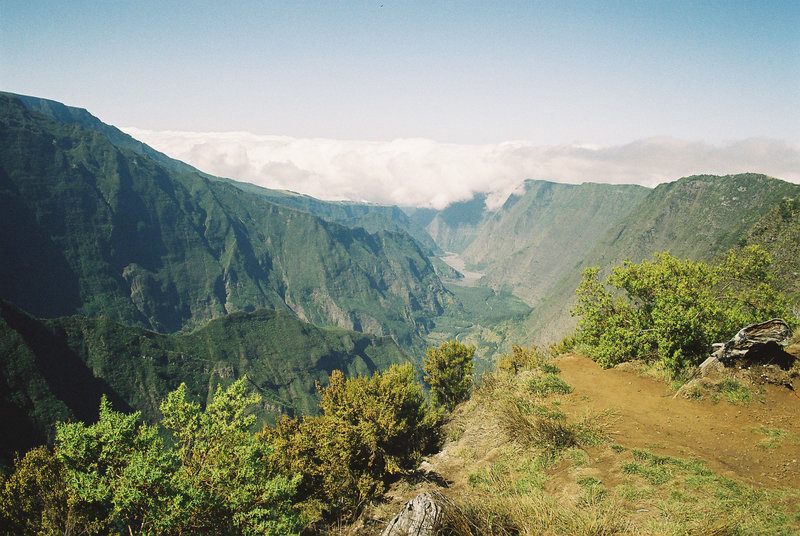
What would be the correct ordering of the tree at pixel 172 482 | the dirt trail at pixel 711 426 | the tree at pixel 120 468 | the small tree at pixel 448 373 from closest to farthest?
the dirt trail at pixel 711 426 < the tree at pixel 120 468 < the tree at pixel 172 482 < the small tree at pixel 448 373

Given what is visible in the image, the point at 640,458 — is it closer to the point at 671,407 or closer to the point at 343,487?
the point at 671,407

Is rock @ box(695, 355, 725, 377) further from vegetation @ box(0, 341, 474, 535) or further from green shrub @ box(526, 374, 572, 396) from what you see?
vegetation @ box(0, 341, 474, 535)

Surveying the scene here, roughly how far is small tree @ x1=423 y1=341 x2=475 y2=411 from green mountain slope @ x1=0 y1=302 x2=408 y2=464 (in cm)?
10541

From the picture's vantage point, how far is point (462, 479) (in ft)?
53.3

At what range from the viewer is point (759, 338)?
17.0 m

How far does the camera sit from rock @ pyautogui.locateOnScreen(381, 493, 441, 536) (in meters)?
8.51

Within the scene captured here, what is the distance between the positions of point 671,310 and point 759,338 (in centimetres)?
480

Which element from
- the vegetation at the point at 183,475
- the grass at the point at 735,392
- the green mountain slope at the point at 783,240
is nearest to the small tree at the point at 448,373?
the grass at the point at 735,392

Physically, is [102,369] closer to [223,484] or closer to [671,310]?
[223,484]

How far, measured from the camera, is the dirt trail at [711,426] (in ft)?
38.8

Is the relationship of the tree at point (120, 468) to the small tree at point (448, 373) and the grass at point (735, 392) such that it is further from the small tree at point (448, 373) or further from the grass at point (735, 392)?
the small tree at point (448, 373)

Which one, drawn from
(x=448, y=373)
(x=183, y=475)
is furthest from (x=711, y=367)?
(x=448, y=373)

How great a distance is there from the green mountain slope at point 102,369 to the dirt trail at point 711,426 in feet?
411

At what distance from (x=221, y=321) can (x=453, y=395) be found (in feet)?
601
